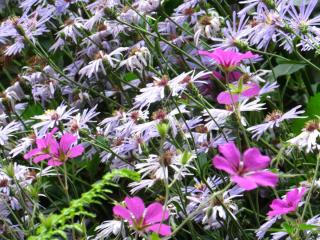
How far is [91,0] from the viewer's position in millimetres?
1841

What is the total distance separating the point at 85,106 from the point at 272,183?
96 cm

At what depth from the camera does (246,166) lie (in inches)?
28.0

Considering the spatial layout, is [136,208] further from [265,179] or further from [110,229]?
[110,229]

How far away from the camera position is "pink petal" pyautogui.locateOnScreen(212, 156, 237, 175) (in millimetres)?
689

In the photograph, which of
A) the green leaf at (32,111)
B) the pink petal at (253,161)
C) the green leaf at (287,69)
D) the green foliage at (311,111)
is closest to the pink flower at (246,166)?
the pink petal at (253,161)

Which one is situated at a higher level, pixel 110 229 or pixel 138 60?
pixel 138 60

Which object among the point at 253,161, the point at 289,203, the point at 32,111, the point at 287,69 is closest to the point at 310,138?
the point at 289,203

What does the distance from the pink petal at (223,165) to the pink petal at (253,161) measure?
0.5 inches

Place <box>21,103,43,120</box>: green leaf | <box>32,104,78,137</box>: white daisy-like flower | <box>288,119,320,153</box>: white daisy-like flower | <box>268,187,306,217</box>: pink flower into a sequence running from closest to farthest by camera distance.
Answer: <box>268,187,306,217</box>: pink flower < <box>288,119,320,153</box>: white daisy-like flower < <box>32,104,78,137</box>: white daisy-like flower < <box>21,103,43,120</box>: green leaf

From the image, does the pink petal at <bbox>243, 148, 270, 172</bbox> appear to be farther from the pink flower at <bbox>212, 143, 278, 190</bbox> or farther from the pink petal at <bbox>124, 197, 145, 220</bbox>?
the pink petal at <bbox>124, 197, 145, 220</bbox>

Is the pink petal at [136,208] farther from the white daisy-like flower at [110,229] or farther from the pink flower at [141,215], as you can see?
the white daisy-like flower at [110,229]

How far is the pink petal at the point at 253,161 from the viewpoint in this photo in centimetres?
71

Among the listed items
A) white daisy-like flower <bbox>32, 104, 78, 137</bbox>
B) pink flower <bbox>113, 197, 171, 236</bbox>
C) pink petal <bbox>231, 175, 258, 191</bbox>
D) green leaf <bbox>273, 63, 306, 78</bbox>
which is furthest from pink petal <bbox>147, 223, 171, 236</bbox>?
green leaf <bbox>273, 63, 306, 78</bbox>

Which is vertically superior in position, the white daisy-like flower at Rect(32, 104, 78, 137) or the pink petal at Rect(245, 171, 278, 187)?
the pink petal at Rect(245, 171, 278, 187)
